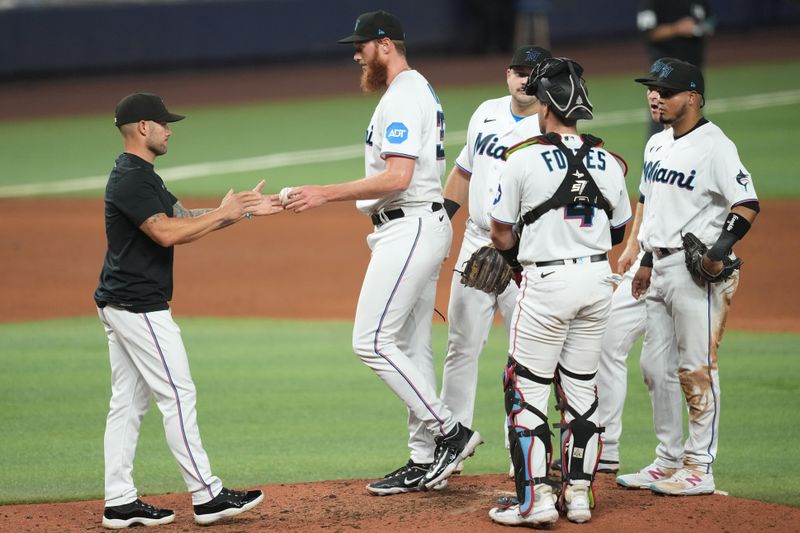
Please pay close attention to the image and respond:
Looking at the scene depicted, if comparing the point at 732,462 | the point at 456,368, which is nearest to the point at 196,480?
the point at 456,368

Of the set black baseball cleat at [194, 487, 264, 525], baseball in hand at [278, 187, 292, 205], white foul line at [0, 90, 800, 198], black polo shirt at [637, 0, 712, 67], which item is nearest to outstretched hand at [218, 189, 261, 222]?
baseball in hand at [278, 187, 292, 205]

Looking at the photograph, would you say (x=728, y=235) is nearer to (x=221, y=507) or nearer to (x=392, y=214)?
(x=392, y=214)

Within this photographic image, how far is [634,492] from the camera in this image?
566 cm

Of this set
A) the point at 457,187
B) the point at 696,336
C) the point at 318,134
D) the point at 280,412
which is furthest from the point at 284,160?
the point at 696,336

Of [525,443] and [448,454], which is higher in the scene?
[525,443]

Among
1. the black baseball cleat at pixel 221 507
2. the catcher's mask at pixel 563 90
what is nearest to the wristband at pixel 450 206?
the catcher's mask at pixel 563 90

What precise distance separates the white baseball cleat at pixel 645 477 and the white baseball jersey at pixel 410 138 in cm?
168

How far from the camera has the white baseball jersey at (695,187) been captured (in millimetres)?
5449

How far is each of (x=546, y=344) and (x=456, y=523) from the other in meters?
0.90

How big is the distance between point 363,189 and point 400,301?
600mm

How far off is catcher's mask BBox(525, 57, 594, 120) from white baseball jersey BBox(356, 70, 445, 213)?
30.2 inches

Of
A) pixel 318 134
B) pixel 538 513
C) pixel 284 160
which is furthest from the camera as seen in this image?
pixel 318 134

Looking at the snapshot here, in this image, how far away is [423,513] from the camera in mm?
5348

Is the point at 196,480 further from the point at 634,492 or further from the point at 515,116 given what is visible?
the point at 515,116
